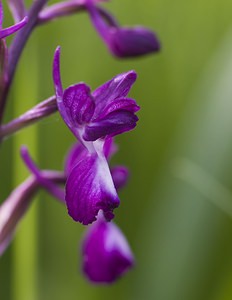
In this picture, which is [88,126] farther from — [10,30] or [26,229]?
[26,229]

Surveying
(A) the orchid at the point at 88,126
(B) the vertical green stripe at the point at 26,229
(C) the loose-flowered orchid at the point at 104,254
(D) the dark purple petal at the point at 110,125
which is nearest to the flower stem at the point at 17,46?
(A) the orchid at the point at 88,126

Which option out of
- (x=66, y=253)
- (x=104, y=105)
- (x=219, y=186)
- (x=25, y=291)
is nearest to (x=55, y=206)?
(x=66, y=253)

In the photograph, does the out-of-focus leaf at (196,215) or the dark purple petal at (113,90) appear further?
the out-of-focus leaf at (196,215)

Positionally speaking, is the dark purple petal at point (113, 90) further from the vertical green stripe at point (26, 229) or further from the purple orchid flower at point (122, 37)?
the vertical green stripe at point (26, 229)

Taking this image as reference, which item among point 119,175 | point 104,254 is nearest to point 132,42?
point 119,175

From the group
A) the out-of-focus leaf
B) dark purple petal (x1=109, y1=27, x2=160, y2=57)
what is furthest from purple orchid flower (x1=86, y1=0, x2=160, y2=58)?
the out-of-focus leaf

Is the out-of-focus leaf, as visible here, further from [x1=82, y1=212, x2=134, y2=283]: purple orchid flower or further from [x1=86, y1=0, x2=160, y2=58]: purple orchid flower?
[x1=86, y1=0, x2=160, y2=58]: purple orchid flower

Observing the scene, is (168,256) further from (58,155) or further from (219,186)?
(58,155)
